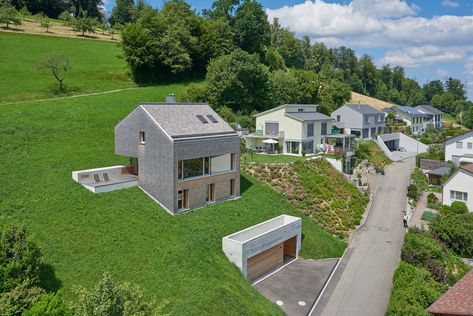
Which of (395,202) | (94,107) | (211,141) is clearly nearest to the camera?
(211,141)

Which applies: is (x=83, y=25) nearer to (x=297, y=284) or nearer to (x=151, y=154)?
(x=151, y=154)

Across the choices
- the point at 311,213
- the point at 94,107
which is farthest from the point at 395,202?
the point at 94,107

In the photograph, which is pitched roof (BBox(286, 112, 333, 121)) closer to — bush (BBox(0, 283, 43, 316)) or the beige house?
the beige house

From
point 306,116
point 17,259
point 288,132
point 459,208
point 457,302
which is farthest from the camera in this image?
point 306,116

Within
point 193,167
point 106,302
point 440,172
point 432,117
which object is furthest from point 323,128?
point 432,117

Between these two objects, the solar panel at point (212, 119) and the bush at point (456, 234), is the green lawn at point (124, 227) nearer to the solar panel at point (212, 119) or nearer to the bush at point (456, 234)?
the solar panel at point (212, 119)

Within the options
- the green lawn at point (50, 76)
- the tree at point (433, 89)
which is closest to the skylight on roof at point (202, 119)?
the green lawn at point (50, 76)

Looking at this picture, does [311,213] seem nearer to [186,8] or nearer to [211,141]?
[211,141]
